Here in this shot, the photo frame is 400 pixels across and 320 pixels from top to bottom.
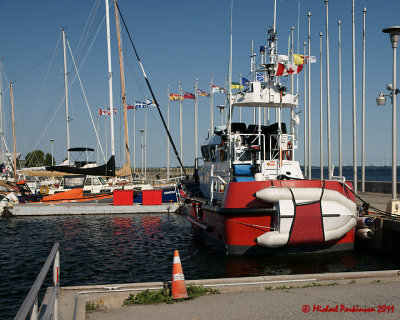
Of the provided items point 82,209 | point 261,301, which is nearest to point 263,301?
point 261,301

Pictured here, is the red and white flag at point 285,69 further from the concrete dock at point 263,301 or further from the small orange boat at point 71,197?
the small orange boat at point 71,197

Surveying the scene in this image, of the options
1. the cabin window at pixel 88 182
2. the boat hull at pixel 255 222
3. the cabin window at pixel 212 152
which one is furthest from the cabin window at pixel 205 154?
the cabin window at pixel 88 182

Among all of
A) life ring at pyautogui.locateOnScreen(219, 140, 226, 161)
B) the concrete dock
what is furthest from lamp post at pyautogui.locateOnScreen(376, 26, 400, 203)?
the concrete dock

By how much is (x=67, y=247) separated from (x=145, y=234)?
4007 mm

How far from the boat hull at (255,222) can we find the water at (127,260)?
0.36 metres

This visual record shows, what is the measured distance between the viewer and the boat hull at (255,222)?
40.9 feet

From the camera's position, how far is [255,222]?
12.6 meters

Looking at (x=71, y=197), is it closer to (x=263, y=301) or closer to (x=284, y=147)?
(x=284, y=147)

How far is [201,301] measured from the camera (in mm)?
6852

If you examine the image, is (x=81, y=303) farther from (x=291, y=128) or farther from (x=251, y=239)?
(x=291, y=128)

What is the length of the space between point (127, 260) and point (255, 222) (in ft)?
15.3

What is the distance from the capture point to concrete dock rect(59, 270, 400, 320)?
6.26 meters

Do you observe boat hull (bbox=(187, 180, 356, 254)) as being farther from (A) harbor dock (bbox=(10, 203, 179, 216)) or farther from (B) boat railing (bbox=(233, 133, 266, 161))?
(A) harbor dock (bbox=(10, 203, 179, 216))

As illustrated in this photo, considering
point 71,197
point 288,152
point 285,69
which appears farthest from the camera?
point 71,197
